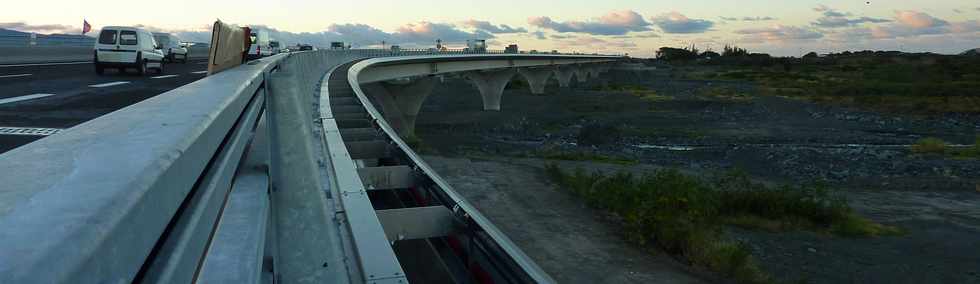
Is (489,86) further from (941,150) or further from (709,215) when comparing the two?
(709,215)

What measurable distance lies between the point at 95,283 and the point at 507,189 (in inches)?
866

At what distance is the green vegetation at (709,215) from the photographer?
15.2 meters

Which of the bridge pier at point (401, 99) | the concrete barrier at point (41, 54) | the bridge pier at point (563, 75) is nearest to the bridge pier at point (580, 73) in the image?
the bridge pier at point (563, 75)

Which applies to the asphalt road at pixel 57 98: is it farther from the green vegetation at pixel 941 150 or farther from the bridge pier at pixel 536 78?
the bridge pier at pixel 536 78

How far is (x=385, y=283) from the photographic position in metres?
2.85

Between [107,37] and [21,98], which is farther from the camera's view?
[107,37]

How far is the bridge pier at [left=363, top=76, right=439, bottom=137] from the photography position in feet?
142

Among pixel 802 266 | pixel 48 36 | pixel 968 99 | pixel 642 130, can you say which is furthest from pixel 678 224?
pixel 968 99

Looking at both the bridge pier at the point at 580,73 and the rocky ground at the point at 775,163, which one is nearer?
the rocky ground at the point at 775,163

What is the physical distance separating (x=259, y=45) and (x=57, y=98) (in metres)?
29.3

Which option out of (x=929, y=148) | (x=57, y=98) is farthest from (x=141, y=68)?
(x=929, y=148)

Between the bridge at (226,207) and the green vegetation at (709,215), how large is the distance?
A: 1021 cm

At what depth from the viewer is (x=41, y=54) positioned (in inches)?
1316

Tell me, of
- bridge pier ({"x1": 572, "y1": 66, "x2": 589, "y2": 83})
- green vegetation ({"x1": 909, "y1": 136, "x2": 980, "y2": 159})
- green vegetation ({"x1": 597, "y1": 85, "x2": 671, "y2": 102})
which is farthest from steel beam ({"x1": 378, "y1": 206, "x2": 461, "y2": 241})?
bridge pier ({"x1": 572, "y1": 66, "x2": 589, "y2": 83})
